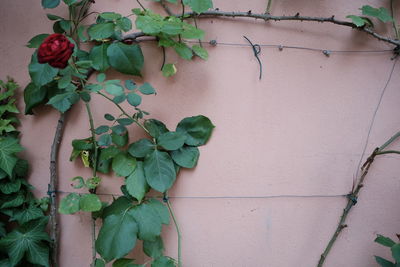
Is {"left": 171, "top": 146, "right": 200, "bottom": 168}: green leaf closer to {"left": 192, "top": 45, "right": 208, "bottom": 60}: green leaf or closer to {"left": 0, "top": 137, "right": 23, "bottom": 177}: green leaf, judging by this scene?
{"left": 192, "top": 45, "right": 208, "bottom": 60}: green leaf

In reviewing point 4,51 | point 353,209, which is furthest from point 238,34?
point 4,51

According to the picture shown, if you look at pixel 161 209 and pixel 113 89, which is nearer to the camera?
pixel 113 89

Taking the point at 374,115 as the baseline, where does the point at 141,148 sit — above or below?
below

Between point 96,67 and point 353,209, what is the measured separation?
1.13m

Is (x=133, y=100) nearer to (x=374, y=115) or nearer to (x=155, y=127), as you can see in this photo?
(x=155, y=127)

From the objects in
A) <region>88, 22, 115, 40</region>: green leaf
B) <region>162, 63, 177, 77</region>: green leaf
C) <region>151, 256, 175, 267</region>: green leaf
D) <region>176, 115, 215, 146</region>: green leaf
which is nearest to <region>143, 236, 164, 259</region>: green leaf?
<region>151, 256, 175, 267</region>: green leaf

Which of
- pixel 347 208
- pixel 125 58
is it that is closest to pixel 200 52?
pixel 125 58

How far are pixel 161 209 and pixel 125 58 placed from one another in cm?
55

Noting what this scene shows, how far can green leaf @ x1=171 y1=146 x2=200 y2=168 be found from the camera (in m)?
1.14

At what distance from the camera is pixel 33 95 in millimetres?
1152

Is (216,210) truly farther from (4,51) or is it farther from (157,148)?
(4,51)

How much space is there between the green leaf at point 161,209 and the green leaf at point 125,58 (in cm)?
47

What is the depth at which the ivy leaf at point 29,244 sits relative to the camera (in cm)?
108

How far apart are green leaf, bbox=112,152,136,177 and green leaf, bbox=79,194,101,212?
118mm
